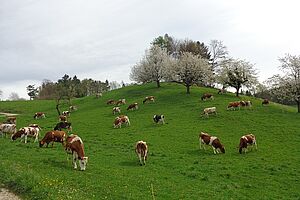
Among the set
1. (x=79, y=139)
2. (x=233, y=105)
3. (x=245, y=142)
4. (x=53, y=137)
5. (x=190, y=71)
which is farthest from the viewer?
(x=190, y=71)

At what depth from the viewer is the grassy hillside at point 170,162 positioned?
16.6m

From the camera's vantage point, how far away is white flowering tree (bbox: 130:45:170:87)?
73.7 meters

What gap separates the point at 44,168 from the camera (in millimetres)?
19406

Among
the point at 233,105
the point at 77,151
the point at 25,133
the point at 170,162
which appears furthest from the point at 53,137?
the point at 233,105

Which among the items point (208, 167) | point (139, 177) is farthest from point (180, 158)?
point (139, 177)

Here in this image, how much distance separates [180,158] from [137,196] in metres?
11.3

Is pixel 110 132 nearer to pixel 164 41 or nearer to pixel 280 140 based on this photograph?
pixel 280 140

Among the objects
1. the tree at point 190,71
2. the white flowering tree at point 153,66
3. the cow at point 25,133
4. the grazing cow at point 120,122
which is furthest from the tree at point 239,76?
the cow at point 25,133

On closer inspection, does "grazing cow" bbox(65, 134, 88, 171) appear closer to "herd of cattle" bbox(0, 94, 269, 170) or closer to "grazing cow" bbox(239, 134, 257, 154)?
"herd of cattle" bbox(0, 94, 269, 170)

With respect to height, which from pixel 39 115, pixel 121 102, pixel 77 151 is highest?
pixel 121 102

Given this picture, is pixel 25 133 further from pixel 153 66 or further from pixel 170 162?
pixel 153 66

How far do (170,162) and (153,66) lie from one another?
166 ft

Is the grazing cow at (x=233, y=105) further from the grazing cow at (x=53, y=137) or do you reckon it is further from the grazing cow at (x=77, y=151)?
the grazing cow at (x=77, y=151)

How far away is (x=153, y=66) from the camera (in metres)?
74.2
